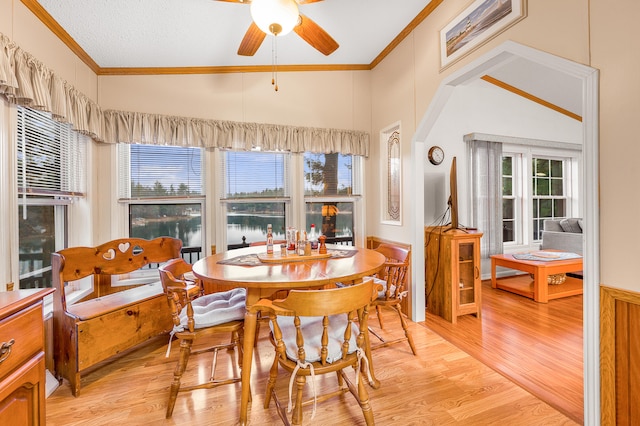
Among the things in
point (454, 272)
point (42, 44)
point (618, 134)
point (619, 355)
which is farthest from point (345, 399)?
point (42, 44)

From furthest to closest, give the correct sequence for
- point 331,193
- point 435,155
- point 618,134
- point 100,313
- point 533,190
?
point 533,190, point 435,155, point 331,193, point 100,313, point 618,134

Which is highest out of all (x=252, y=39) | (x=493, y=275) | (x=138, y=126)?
(x=252, y=39)

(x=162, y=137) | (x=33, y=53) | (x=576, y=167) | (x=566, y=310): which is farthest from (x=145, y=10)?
(x=576, y=167)

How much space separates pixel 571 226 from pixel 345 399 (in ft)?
16.6

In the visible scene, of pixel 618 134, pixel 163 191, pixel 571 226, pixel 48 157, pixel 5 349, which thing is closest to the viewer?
pixel 5 349

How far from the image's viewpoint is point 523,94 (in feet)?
15.0

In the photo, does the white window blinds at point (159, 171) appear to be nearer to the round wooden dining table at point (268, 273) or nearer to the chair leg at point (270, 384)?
the round wooden dining table at point (268, 273)

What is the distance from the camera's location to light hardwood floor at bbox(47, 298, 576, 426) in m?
1.68

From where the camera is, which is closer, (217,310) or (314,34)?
(217,310)

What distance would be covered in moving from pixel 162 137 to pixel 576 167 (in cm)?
671

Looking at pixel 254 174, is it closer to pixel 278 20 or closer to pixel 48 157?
pixel 48 157

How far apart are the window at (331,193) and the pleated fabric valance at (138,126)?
20cm

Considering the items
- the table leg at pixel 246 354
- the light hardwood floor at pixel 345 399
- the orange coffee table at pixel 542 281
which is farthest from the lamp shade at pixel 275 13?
the orange coffee table at pixel 542 281

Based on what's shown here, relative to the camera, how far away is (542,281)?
3529 millimetres
